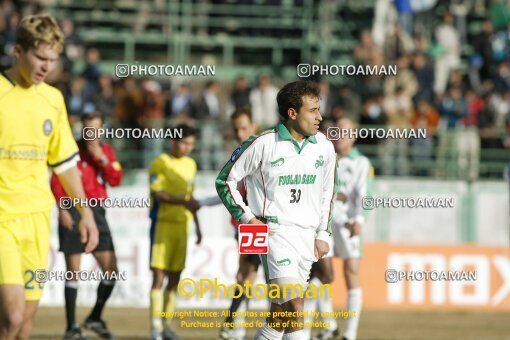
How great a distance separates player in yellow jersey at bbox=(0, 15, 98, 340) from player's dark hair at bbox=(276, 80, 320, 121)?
2.03 meters

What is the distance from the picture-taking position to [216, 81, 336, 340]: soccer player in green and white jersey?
8.95 meters

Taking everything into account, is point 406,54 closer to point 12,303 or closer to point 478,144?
point 478,144

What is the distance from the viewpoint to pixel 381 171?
69.9 feet

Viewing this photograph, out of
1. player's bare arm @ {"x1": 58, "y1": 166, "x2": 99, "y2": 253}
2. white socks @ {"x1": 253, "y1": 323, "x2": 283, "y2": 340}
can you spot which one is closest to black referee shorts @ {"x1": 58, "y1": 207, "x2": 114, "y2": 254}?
white socks @ {"x1": 253, "y1": 323, "x2": 283, "y2": 340}

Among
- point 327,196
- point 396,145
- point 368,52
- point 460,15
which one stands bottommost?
point 327,196

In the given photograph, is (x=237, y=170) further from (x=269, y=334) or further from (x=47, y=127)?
(x=47, y=127)

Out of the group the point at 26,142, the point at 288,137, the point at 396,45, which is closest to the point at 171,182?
the point at 288,137

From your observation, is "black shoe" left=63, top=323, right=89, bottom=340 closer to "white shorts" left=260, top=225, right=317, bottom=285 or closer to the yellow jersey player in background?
the yellow jersey player in background

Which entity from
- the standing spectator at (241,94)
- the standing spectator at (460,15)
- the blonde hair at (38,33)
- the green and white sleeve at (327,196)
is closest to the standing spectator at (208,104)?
the standing spectator at (241,94)

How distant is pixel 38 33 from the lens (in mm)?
7375

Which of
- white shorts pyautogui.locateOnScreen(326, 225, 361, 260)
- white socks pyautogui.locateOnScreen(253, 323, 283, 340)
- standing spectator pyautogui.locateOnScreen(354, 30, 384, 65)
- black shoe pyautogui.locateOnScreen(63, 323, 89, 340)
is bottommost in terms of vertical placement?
black shoe pyautogui.locateOnScreen(63, 323, 89, 340)

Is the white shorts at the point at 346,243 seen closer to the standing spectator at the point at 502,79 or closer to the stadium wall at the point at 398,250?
the stadium wall at the point at 398,250

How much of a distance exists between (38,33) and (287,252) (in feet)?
9.48

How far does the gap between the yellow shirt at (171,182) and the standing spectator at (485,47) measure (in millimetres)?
13630
